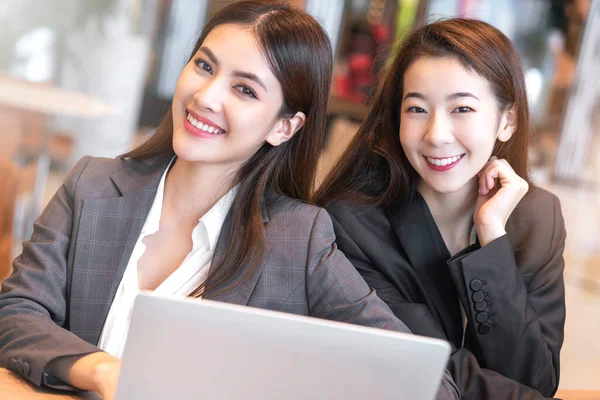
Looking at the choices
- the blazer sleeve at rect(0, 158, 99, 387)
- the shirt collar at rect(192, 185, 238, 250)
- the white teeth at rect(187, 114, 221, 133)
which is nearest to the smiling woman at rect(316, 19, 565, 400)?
the shirt collar at rect(192, 185, 238, 250)

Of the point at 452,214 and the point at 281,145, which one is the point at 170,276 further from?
the point at 452,214

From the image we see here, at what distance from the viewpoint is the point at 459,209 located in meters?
2.09

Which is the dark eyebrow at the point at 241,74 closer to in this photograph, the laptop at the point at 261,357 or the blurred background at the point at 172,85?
the laptop at the point at 261,357

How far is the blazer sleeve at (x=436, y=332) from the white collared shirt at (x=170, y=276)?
14.2 inches

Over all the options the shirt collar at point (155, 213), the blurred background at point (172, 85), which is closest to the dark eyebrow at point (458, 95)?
the shirt collar at point (155, 213)

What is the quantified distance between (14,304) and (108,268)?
0.20 meters

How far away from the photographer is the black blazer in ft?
6.11

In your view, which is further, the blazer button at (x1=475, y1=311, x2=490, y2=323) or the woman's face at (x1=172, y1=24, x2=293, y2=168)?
the blazer button at (x1=475, y1=311, x2=490, y2=323)

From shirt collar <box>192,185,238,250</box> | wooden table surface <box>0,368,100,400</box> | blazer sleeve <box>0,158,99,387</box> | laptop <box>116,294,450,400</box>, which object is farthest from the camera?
shirt collar <box>192,185,238,250</box>

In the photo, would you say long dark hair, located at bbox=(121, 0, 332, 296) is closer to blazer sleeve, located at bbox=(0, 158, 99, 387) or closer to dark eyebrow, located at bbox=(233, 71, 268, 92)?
dark eyebrow, located at bbox=(233, 71, 268, 92)

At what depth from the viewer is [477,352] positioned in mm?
1903

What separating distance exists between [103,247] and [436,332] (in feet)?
2.57

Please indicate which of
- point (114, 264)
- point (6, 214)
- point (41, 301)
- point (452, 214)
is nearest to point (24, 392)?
point (41, 301)

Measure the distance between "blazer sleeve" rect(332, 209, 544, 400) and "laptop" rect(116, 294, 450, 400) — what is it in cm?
70
